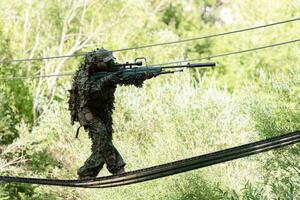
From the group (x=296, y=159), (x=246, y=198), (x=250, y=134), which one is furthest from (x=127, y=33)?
(x=246, y=198)

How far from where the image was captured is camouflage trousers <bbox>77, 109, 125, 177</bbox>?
6.78 m

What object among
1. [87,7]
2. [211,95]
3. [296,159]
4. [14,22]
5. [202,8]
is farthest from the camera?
[202,8]

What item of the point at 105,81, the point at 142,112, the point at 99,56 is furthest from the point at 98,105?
the point at 142,112

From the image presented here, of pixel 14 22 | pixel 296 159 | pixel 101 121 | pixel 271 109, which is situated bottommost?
pixel 296 159

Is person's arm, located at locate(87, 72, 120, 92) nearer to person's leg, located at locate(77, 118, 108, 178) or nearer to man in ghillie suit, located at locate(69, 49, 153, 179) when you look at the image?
man in ghillie suit, located at locate(69, 49, 153, 179)

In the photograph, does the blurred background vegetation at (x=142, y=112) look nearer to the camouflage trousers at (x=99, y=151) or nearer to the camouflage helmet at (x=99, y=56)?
the camouflage trousers at (x=99, y=151)

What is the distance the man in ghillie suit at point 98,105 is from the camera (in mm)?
6672

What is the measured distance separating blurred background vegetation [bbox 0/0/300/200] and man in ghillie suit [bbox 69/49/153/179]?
14.4 feet

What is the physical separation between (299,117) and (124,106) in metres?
5.43

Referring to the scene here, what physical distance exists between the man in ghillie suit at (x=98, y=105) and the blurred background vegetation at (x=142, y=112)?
4.40 meters

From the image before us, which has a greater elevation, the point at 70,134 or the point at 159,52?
the point at 159,52

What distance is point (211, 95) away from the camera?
750 inches

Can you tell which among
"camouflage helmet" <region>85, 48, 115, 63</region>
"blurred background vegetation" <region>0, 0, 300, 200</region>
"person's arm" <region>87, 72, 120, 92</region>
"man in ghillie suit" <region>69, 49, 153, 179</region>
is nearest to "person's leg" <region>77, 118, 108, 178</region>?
"man in ghillie suit" <region>69, 49, 153, 179</region>

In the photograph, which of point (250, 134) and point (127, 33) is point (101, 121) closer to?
point (250, 134)
